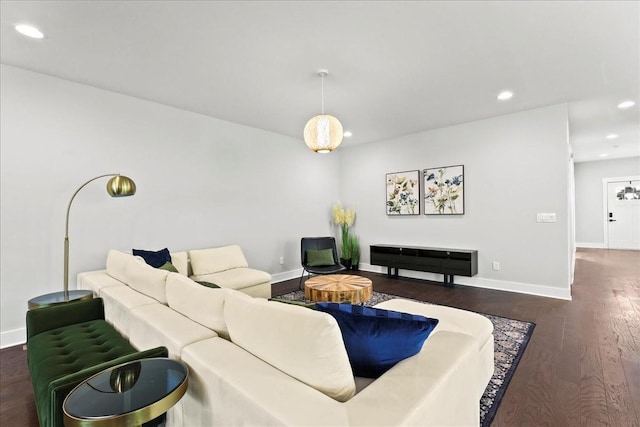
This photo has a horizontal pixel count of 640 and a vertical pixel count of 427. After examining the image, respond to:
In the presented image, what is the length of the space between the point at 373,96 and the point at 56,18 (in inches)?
123

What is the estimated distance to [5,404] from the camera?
206 cm

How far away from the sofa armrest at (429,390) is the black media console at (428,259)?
354 centimetres

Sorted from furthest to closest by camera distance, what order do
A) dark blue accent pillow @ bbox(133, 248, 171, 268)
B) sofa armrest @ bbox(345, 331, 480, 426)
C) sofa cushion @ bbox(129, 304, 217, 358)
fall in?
dark blue accent pillow @ bbox(133, 248, 171, 268) → sofa cushion @ bbox(129, 304, 217, 358) → sofa armrest @ bbox(345, 331, 480, 426)

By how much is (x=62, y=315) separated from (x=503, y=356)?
3637mm

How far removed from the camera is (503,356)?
8.43 ft

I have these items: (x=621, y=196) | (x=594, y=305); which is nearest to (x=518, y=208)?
(x=594, y=305)

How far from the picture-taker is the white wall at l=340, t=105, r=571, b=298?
4.20m

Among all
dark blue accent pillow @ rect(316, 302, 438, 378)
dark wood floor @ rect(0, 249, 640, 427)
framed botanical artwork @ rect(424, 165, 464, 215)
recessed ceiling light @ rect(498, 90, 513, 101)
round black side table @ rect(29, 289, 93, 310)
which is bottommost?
dark wood floor @ rect(0, 249, 640, 427)

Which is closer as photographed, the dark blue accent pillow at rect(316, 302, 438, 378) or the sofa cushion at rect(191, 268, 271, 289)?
the dark blue accent pillow at rect(316, 302, 438, 378)

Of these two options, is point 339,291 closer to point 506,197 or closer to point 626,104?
point 506,197

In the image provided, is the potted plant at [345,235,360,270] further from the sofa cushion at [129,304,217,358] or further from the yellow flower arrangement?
the sofa cushion at [129,304,217,358]

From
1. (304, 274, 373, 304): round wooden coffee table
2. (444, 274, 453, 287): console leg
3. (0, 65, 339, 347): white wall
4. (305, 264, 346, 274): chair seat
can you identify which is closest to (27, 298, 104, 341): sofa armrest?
(0, 65, 339, 347): white wall

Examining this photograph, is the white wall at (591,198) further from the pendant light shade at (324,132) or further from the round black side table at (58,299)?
the round black side table at (58,299)

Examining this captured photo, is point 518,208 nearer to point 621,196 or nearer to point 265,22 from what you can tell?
point 265,22
